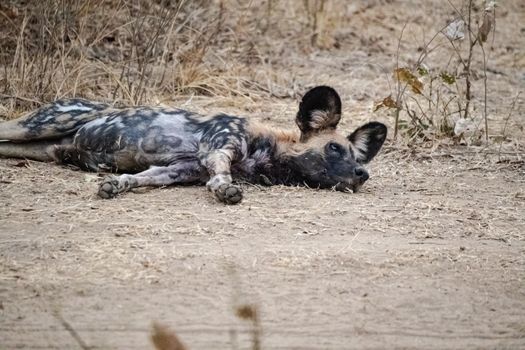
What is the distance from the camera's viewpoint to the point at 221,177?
16.5 feet

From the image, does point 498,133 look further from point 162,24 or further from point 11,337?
point 11,337

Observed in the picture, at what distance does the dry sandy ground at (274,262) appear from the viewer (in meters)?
3.17

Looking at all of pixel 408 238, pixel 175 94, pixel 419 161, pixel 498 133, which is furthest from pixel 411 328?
pixel 175 94

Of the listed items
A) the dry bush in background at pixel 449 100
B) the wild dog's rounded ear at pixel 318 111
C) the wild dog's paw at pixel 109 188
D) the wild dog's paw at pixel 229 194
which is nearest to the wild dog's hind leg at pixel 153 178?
the wild dog's paw at pixel 109 188

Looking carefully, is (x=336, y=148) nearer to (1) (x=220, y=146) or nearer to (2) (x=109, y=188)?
(1) (x=220, y=146)

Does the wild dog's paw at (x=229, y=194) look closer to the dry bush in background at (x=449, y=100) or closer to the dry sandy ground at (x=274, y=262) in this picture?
the dry sandy ground at (x=274, y=262)

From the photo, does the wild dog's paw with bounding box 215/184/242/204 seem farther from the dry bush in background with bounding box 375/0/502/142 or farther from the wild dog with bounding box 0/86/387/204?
the dry bush in background with bounding box 375/0/502/142

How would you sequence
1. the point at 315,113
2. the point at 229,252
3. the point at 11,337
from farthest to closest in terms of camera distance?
1. the point at 315,113
2. the point at 229,252
3. the point at 11,337

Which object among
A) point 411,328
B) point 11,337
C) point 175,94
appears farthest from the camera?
point 175,94

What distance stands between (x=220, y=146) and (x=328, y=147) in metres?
0.63

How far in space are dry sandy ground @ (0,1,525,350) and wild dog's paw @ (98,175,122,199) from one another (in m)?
0.09

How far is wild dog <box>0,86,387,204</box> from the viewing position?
5.35m

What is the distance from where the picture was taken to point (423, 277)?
3.78m

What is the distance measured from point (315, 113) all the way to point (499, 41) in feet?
17.2
